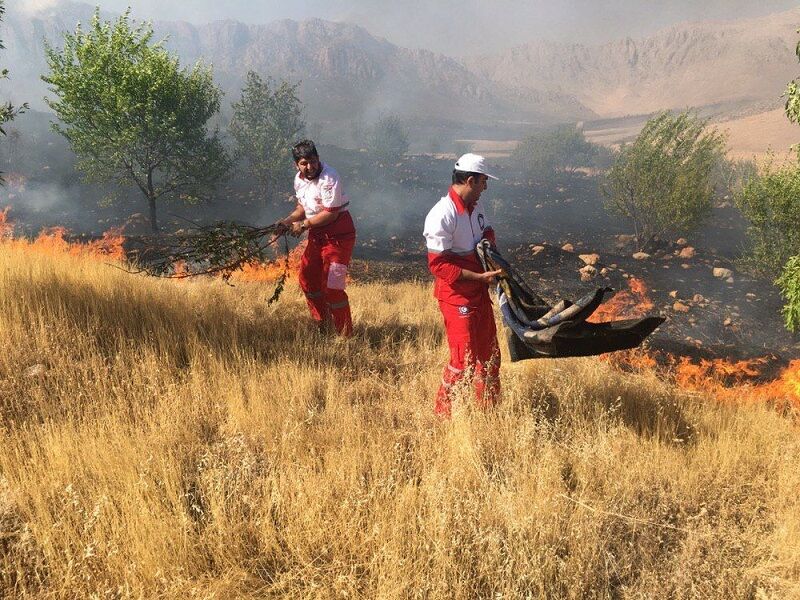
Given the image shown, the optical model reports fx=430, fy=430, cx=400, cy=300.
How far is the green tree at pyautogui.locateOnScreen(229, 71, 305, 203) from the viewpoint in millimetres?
24344

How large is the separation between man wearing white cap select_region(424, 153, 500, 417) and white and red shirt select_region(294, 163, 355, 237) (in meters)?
1.62

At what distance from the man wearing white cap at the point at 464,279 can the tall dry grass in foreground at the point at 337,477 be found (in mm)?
291

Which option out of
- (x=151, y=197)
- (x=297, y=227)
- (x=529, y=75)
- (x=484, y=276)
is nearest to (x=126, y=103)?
(x=151, y=197)

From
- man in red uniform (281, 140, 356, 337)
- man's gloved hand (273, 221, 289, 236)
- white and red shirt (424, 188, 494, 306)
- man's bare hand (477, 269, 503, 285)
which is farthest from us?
man in red uniform (281, 140, 356, 337)

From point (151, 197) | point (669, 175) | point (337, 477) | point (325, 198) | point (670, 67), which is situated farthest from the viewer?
point (670, 67)

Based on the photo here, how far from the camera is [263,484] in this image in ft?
7.97

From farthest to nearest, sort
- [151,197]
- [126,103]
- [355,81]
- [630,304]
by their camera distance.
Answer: [355,81], [151,197], [126,103], [630,304]

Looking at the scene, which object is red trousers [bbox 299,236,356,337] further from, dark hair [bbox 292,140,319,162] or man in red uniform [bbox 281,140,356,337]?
dark hair [bbox 292,140,319,162]

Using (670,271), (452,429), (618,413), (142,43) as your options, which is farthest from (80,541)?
(142,43)

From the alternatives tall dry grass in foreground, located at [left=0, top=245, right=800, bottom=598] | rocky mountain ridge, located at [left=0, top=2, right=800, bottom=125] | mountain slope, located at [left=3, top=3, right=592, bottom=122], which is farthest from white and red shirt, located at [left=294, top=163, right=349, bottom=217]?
mountain slope, located at [left=3, top=3, right=592, bottom=122]

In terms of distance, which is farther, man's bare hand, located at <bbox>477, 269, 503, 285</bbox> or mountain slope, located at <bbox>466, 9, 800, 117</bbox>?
mountain slope, located at <bbox>466, 9, 800, 117</bbox>

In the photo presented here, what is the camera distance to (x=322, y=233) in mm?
4648

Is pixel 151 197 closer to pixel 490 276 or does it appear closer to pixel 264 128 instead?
pixel 264 128

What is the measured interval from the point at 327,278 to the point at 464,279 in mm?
1987
